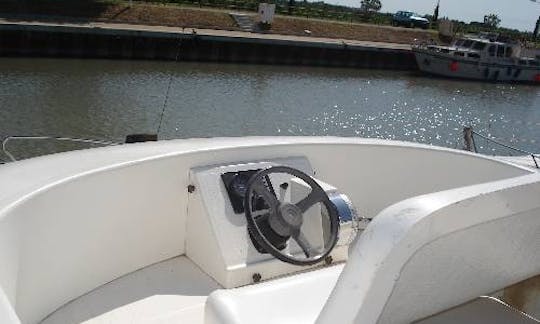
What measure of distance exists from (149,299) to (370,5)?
4463 cm

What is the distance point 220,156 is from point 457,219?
5.63 ft

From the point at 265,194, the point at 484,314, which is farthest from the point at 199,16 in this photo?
the point at 484,314

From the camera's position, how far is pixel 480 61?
95.0 ft

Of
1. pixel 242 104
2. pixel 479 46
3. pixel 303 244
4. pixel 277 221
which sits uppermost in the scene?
pixel 479 46

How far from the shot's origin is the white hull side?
2848cm

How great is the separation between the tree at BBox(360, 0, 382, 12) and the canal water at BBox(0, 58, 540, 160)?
→ 18108mm

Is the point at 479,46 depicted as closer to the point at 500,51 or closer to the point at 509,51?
the point at 500,51

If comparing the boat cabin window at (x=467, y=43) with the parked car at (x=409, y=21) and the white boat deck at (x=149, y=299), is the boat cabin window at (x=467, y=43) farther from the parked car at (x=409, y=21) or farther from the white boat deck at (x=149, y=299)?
the white boat deck at (x=149, y=299)

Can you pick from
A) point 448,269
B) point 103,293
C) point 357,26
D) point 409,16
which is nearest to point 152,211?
point 103,293

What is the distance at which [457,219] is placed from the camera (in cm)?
137

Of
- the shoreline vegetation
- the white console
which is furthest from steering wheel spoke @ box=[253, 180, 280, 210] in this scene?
the shoreline vegetation

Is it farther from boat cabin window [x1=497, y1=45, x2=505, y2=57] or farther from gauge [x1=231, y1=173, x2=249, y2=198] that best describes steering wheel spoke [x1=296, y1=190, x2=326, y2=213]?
boat cabin window [x1=497, y1=45, x2=505, y2=57]

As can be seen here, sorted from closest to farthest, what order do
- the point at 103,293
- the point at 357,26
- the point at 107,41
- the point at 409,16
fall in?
1. the point at 103,293
2. the point at 107,41
3. the point at 357,26
4. the point at 409,16

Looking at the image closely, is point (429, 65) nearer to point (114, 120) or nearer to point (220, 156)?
point (114, 120)
